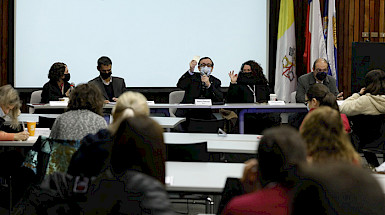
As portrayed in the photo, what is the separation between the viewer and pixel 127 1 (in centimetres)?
923

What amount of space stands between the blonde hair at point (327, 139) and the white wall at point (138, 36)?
6953 millimetres

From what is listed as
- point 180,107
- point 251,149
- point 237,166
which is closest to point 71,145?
point 237,166

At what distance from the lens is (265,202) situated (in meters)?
1.70

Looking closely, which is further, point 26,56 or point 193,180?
point 26,56

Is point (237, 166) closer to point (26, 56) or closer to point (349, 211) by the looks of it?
point (349, 211)

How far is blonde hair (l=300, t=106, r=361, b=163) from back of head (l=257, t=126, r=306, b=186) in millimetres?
567

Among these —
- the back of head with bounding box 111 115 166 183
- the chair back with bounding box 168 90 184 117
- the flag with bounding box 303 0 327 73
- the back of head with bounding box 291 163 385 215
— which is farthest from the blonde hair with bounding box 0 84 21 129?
the flag with bounding box 303 0 327 73

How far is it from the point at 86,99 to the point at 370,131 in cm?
340

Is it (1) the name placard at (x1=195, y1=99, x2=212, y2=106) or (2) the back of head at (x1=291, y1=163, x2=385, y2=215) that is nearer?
(2) the back of head at (x1=291, y1=163, x2=385, y2=215)

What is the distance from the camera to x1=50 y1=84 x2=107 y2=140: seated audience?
3568 millimetres

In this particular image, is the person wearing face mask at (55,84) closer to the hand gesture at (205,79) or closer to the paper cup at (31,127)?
the hand gesture at (205,79)

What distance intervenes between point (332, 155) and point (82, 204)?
1.13 metres

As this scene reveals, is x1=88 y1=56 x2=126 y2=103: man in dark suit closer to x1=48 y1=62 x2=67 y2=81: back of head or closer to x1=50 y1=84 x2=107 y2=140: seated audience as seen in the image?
x1=48 y1=62 x2=67 y2=81: back of head

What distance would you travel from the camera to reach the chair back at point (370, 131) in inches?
223
